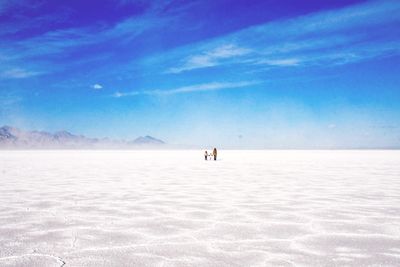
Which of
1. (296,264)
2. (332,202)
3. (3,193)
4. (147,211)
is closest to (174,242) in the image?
(296,264)

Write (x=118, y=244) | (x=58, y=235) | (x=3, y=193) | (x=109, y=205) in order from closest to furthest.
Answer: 1. (x=118, y=244)
2. (x=58, y=235)
3. (x=109, y=205)
4. (x=3, y=193)

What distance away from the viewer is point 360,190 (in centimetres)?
812

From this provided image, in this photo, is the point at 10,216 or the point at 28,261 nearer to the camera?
the point at 28,261

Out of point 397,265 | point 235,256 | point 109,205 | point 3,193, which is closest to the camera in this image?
point 397,265

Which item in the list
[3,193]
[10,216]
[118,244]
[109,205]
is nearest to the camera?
[118,244]

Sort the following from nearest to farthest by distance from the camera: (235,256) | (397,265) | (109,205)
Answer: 1. (397,265)
2. (235,256)
3. (109,205)

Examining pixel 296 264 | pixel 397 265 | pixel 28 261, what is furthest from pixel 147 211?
pixel 397 265

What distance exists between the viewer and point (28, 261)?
10.4 ft

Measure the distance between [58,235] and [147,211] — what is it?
1666 mm

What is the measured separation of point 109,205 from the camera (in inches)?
243

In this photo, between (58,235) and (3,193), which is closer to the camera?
(58,235)

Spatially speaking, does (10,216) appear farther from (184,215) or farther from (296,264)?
(296,264)

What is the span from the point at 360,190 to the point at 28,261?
6764 millimetres

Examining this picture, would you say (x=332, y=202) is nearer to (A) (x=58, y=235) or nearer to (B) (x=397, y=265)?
(B) (x=397, y=265)
